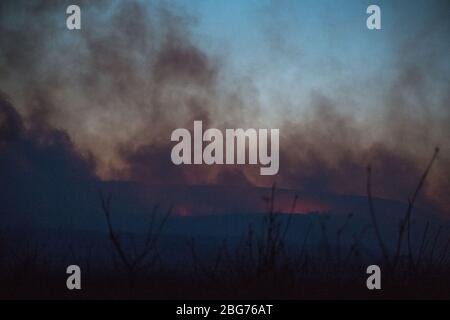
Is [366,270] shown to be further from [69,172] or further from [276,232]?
[69,172]

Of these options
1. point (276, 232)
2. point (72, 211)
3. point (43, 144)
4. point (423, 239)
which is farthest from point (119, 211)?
point (423, 239)

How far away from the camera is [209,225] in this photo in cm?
432

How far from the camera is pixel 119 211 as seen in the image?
4324mm
